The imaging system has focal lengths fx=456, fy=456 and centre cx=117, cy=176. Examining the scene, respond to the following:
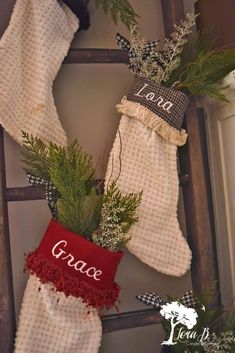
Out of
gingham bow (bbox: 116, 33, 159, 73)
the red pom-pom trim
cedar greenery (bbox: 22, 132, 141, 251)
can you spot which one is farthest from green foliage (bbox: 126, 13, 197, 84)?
the red pom-pom trim

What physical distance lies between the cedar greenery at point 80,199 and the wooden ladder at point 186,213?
0.32 ft

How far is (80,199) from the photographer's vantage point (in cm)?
78

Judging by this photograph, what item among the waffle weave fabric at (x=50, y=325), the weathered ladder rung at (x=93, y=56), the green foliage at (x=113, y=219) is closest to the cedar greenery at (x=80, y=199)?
the green foliage at (x=113, y=219)

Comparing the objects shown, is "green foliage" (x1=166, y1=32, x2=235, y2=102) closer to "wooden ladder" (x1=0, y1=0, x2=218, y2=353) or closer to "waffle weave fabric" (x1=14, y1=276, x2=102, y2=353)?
"wooden ladder" (x1=0, y1=0, x2=218, y2=353)

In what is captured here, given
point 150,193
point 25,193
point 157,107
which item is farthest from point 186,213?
point 25,193

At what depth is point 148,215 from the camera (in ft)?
2.95

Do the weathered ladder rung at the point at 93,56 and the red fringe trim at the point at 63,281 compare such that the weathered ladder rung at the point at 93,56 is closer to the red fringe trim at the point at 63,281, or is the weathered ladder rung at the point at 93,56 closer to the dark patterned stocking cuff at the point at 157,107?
the dark patterned stocking cuff at the point at 157,107

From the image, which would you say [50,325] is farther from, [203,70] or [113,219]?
[203,70]

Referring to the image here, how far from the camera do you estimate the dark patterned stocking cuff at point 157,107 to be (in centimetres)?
90

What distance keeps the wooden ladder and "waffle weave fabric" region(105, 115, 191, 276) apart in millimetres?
48

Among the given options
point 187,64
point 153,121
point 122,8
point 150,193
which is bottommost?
point 150,193

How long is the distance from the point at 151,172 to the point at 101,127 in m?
0.17

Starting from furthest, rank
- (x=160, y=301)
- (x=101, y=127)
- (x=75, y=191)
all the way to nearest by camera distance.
→ (x=101, y=127)
(x=160, y=301)
(x=75, y=191)

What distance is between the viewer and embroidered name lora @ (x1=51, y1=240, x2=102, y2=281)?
2.57 feet
